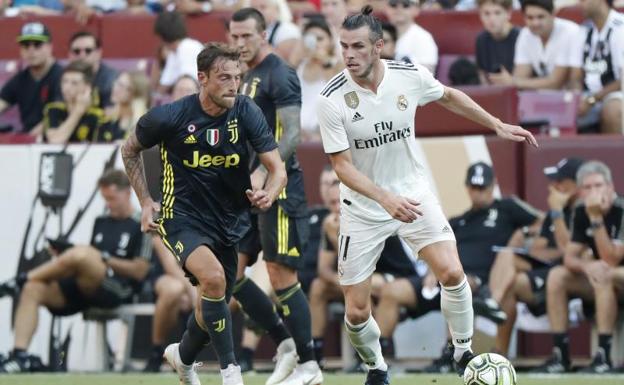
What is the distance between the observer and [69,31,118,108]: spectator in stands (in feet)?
49.9

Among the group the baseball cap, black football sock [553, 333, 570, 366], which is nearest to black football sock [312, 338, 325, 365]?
black football sock [553, 333, 570, 366]

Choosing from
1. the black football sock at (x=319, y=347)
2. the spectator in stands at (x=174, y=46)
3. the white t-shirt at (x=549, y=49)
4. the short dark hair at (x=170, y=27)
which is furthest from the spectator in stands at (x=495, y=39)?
the black football sock at (x=319, y=347)

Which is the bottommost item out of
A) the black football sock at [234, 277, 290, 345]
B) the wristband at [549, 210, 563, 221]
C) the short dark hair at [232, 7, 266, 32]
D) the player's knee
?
the black football sock at [234, 277, 290, 345]

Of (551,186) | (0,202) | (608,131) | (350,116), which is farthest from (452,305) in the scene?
(0,202)

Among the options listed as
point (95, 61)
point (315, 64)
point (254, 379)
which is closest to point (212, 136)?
point (254, 379)

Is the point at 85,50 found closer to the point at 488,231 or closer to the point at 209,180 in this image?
the point at 488,231

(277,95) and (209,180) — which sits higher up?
(277,95)

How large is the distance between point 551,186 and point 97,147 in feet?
14.4

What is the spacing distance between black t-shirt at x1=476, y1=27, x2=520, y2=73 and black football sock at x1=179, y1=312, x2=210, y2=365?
20.8ft

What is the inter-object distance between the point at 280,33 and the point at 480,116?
19.1ft

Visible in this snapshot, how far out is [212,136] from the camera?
8.84 meters

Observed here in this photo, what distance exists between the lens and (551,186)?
1283 cm

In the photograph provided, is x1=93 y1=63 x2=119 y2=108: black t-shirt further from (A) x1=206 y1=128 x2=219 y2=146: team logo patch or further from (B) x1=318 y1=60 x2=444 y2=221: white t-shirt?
(B) x1=318 y1=60 x2=444 y2=221: white t-shirt

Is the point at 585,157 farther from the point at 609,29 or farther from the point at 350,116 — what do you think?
the point at 350,116
